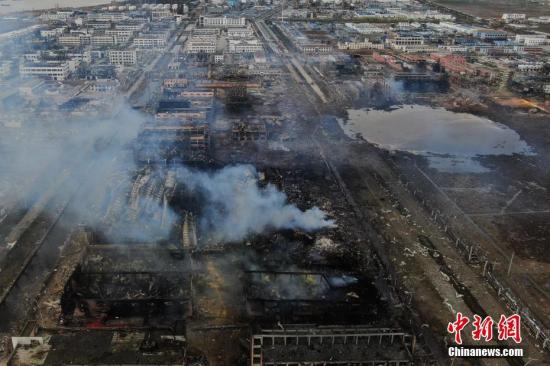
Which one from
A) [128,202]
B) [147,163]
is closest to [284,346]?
[128,202]

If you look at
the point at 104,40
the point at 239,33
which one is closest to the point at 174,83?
the point at 104,40

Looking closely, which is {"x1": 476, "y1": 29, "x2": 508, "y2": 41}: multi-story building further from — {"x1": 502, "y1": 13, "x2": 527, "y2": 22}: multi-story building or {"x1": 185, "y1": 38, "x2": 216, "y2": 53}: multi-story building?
{"x1": 185, "y1": 38, "x2": 216, "y2": 53}: multi-story building

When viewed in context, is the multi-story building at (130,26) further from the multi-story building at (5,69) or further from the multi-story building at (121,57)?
the multi-story building at (5,69)

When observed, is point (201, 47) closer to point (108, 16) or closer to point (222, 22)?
point (222, 22)

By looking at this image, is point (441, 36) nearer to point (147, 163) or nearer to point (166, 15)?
point (166, 15)

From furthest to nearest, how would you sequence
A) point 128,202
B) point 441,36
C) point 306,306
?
1. point 441,36
2. point 128,202
3. point 306,306

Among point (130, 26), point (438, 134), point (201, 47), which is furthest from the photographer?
point (130, 26)

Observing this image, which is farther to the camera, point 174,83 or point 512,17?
point 512,17
